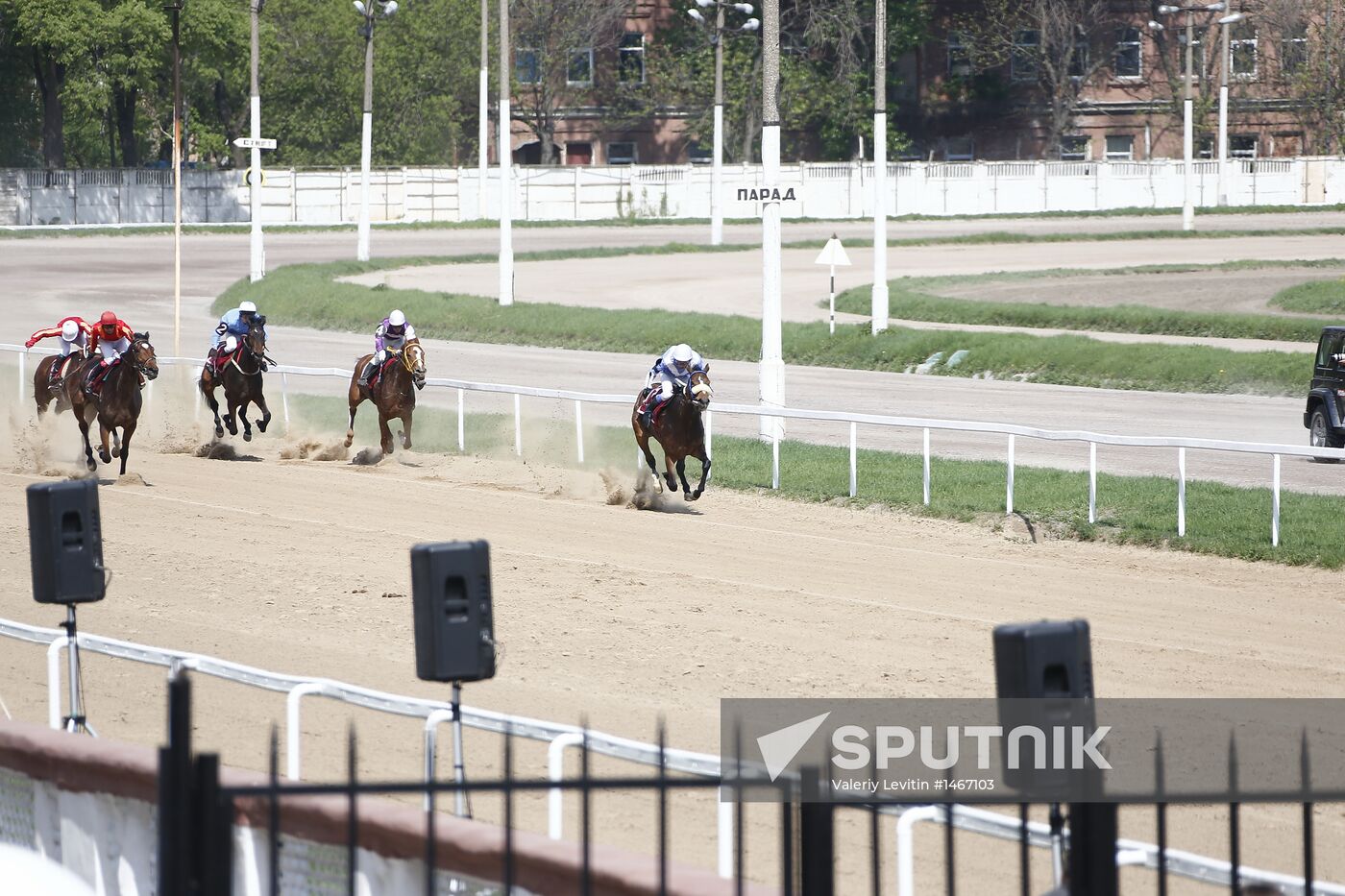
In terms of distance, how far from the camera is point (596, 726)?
8.59 metres

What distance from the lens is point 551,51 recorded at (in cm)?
6462

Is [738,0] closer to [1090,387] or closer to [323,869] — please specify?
[1090,387]

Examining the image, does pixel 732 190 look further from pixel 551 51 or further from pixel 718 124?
pixel 718 124

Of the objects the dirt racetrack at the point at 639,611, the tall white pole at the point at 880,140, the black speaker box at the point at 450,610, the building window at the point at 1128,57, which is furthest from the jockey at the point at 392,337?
the building window at the point at 1128,57

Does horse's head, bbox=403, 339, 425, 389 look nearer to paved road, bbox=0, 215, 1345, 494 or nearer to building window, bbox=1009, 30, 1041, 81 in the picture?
paved road, bbox=0, 215, 1345, 494

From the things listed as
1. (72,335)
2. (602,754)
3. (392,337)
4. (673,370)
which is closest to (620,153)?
(392,337)

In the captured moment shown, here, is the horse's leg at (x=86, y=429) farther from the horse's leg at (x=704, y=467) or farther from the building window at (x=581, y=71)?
the building window at (x=581, y=71)

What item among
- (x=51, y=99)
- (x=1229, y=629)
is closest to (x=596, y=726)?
(x=1229, y=629)

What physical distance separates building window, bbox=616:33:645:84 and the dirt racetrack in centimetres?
5000

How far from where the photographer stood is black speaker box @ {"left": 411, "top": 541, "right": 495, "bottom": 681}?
6094 millimetres

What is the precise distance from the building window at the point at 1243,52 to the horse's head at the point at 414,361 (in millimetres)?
51659

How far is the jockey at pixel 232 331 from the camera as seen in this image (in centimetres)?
1803

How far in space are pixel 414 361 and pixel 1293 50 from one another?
172 feet

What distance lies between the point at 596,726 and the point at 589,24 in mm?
58719
